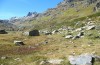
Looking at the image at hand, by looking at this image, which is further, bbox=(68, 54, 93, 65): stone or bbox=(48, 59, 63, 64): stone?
bbox=(48, 59, 63, 64): stone

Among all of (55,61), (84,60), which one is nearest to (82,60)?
(84,60)

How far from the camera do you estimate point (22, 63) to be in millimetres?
30969

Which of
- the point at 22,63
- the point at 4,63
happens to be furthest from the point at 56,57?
the point at 4,63

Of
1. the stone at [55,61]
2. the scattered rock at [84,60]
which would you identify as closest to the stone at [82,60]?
the scattered rock at [84,60]

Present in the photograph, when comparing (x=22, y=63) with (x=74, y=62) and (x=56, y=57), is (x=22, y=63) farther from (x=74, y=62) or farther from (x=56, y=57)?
(x=74, y=62)

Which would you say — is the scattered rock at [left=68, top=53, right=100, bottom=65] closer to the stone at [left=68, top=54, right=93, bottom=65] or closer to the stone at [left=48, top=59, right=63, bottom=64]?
the stone at [left=68, top=54, right=93, bottom=65]

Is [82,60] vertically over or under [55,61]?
over

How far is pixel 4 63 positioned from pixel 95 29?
3500 centimetres

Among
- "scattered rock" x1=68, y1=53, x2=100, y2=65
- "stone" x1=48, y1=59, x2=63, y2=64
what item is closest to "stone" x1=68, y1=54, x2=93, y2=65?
"scattered rock" x1=68, y1=53, x2=100, y2=65

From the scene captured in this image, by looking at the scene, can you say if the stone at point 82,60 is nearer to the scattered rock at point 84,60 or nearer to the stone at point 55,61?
the scattered rock at point 84,60

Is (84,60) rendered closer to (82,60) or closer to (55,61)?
(82,60)

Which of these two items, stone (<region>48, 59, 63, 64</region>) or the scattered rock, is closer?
the scattered rock

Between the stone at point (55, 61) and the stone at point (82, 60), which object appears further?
the stone at point (55, 61)

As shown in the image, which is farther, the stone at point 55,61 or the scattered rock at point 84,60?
the stone at point 55,61
